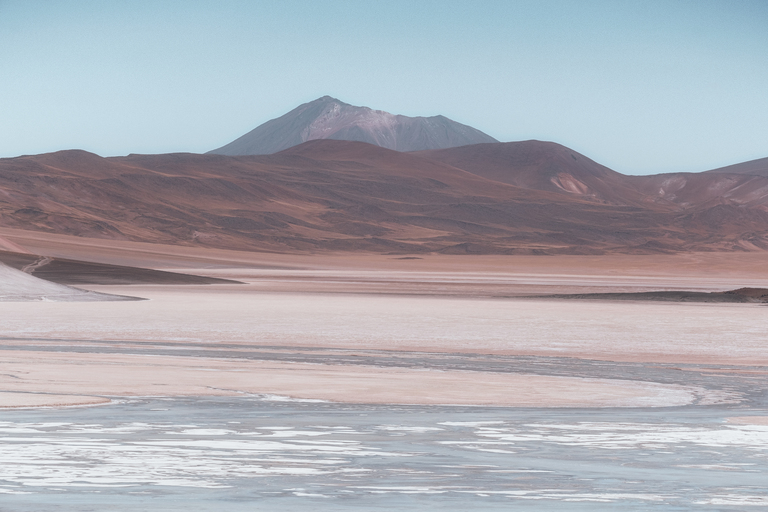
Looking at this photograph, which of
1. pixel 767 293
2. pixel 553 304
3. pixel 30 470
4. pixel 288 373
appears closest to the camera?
pixel 30 470

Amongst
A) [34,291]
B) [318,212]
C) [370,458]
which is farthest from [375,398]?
[318,212]

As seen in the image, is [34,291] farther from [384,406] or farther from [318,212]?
[318,212]

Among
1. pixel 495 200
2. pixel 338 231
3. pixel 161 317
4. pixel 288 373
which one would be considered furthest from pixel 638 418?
pixel 495 200

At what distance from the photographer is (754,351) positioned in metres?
17.0

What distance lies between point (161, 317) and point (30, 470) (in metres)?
16.4

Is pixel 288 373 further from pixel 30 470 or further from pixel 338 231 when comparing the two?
pixel 338 231

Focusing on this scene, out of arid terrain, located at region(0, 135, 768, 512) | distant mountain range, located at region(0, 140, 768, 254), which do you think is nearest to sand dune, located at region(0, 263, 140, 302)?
arid terrain, located at region(0, 135, 768, 512)

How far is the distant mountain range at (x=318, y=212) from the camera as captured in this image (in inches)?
5231

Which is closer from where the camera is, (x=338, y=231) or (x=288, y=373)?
(x=288, y=373)

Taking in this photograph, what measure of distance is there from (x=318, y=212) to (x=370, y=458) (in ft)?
522

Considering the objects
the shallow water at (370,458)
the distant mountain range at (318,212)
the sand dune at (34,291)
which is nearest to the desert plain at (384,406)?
the shallow water at (370,458)

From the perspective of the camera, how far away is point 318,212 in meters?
166

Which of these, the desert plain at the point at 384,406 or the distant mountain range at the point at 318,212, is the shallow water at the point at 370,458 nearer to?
the desert plain at the point at 384,406

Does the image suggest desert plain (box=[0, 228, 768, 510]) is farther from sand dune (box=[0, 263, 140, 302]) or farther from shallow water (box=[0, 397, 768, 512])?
sand dune (box=[0, 263, 140, 302])
